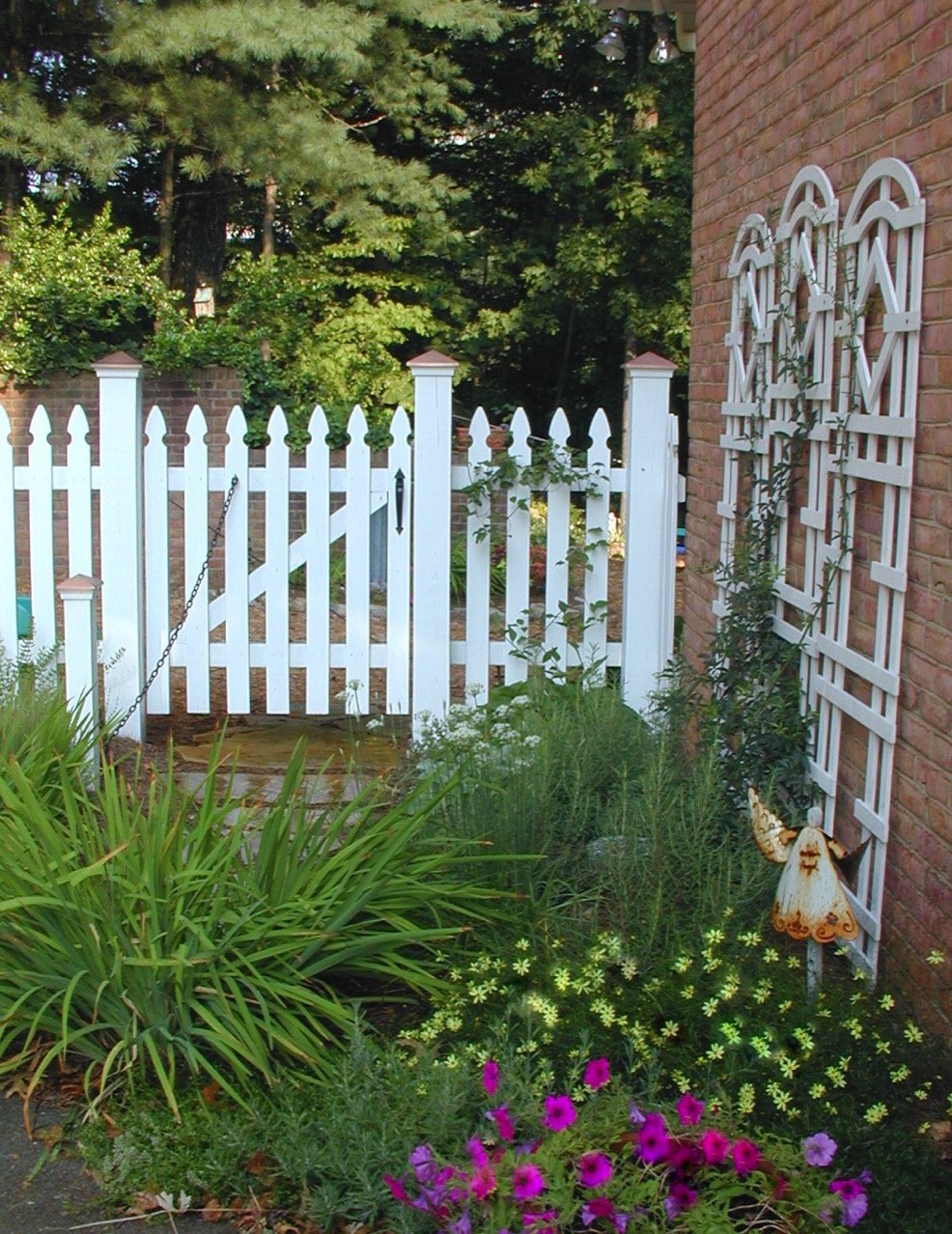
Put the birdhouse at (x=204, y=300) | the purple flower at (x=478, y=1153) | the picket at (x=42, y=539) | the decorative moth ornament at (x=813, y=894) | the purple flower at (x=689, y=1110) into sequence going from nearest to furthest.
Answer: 1. the purple flower at (x=478, y=1153)
2. the purple flower at (x=689, y=1110)
3. the decorative moth ornament at (x=813, y=894)
4. the picket at (x=42, y=539)
5. the birdhouse at (x=204, y=300)

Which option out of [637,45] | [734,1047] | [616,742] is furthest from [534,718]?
[637,45]

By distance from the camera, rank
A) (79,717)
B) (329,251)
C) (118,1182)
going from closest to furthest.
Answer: (118,1182)
(79,717)
(329,251)

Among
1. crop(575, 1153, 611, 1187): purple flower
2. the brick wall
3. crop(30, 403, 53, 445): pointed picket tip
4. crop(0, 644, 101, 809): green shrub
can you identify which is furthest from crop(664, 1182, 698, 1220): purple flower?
crop(30, 403, 53, 445): pointed picket tip

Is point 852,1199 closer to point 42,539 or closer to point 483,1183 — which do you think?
point 483,1183

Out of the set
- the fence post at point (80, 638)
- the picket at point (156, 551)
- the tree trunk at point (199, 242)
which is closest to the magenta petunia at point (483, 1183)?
the fence post at point (80, 638)

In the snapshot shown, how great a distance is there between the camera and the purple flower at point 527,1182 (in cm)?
231

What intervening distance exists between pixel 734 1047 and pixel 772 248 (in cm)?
269

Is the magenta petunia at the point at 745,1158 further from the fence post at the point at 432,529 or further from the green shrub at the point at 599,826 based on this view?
the fence post at the point at 432,529

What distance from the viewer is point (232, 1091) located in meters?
2.98

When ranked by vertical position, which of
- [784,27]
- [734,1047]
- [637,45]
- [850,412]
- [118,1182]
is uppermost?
[637,45]

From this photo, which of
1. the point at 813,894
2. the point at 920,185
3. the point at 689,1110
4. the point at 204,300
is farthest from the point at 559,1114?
the point at 204,300

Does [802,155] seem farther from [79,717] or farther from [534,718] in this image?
[79,717]

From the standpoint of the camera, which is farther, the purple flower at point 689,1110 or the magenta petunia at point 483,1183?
the purple flower at point 689,1110

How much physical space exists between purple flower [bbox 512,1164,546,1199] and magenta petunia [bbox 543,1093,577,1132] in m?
0.12
